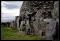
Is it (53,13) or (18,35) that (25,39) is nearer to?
(18,35)

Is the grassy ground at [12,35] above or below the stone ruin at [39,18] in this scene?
below

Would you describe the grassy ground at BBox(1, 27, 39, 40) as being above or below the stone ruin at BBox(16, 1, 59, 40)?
below

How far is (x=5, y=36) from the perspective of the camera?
20.6 feet

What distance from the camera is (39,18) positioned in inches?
247

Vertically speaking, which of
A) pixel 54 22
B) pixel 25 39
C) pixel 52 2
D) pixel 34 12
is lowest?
pixel 25 39

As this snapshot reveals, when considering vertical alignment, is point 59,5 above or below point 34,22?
above

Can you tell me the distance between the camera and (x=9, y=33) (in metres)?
6.28

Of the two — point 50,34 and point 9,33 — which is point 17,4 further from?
point 50,34

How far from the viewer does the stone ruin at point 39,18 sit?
620cm

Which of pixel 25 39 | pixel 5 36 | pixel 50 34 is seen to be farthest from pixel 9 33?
pixel 50 34

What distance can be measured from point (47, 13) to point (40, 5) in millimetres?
417

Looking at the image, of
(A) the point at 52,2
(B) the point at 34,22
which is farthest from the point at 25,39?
(A) the point at 52,2

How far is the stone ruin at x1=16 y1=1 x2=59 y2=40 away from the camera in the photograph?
6199 millimetres

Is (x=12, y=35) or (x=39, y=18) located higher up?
(x=39, y=18)
